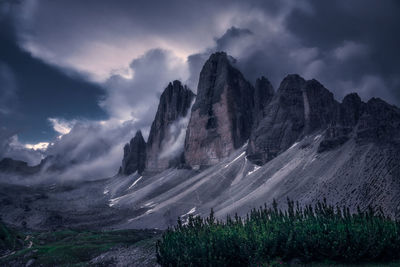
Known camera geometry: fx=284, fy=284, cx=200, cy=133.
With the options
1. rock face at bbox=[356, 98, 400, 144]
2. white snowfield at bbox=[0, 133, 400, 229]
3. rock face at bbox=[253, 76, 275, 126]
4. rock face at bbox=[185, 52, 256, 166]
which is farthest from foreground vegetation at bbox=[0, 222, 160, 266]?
rock face at bbox=[253, 76, 275, 126]

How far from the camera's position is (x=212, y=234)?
29953 millimetres

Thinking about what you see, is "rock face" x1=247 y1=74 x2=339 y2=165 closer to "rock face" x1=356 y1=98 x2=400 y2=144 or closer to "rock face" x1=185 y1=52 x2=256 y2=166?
"rock face" x1=356 y1=98 x2=400 y2=144

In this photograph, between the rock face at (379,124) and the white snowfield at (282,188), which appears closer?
the white snowfield at (282,188)

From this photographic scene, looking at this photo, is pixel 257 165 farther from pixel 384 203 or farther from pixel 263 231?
pixel 263 231

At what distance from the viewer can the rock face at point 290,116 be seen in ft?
354

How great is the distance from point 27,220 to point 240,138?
353 feet

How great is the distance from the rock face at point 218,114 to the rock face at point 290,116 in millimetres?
30014

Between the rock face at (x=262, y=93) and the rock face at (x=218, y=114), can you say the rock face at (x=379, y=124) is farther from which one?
the rock face at (x=218, y=114)

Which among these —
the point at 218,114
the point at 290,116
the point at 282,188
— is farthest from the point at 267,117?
the point at 282,188

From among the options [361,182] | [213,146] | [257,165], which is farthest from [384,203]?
[213,146]

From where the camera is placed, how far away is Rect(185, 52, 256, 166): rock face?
15885cm

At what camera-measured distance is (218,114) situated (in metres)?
168

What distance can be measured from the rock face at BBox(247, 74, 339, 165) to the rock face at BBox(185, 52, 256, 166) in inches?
1182

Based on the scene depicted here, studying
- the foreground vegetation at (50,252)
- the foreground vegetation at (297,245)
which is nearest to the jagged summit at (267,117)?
the foreground vegetation at (297,245)
